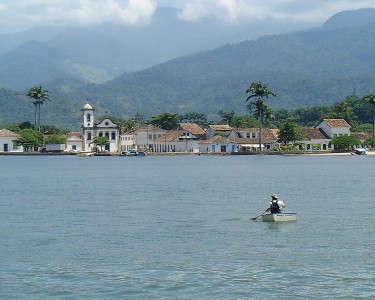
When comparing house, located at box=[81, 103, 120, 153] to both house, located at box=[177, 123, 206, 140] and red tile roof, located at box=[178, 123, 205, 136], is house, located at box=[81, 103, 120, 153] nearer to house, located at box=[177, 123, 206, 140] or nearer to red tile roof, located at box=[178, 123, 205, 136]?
red tile roof, located at box=[178, 123, 205, 136]

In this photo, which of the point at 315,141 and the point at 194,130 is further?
the point at 194,130

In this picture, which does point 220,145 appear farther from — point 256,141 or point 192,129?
point 192,129

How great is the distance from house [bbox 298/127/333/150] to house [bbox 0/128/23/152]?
5302 centimetres

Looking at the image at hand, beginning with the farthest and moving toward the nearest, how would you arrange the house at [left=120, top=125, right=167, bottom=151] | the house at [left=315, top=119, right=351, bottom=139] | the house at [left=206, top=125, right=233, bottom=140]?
1. the house at [left=120, top=125, right=167, bottom=151]
2. the house at [left=206, top=125, right=233, bottom=140]
3. the house at [left=315, top=119, right=351, bottom=139]

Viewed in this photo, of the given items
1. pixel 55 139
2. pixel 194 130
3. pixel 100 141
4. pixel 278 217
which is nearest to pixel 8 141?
pixel 55 139

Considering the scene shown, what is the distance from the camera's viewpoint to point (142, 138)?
148250 millimetres

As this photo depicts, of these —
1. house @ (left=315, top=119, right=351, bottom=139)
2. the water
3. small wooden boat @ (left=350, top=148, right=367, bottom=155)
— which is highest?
house @ (left=315, top=119, right=351, bottom=139)

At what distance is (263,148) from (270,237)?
105837mm

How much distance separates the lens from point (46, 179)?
67.2 m

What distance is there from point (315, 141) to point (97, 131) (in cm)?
4139

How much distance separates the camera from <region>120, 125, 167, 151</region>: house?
147 metres

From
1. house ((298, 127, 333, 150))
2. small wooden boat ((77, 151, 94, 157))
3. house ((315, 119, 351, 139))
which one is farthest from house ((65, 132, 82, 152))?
house ((315, 119, 351, 139))

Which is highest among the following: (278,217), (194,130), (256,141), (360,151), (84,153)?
(194,130)

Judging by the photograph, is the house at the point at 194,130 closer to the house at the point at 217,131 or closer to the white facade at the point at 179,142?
the house at the point at 217,131
